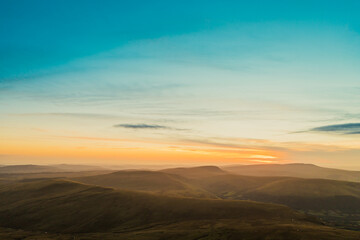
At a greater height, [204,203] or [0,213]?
[204,203]

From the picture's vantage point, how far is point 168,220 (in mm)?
156000

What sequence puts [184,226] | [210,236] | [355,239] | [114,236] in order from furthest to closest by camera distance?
[184,226], [114,236], [210,236], [355,239]

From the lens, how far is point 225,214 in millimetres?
159750

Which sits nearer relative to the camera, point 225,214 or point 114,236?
point 114,236

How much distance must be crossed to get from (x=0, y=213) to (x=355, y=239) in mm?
236848

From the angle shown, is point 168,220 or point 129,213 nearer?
point 168,220

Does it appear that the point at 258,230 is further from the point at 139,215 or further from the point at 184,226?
the point at 139,215

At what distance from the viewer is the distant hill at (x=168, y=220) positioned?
115 meters

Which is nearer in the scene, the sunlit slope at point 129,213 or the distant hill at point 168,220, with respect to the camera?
the distant hill at point 168,220

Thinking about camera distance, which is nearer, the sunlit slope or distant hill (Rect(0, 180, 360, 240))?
distant hill (Rect(0, 180, 360, 240))

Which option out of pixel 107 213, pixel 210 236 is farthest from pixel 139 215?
pixel 210 236

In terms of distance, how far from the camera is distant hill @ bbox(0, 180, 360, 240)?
115 meters

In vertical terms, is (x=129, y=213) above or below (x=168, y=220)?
below

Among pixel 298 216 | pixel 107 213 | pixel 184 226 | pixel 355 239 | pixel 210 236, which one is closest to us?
pixel 355 239
